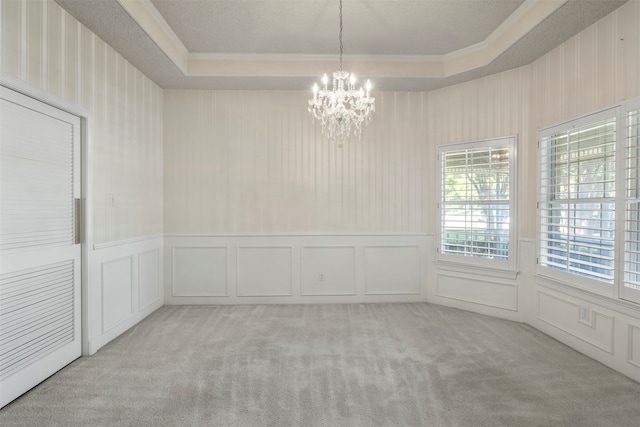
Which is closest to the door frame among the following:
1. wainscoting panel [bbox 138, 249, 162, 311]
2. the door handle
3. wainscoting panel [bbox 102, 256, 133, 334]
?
the door handle

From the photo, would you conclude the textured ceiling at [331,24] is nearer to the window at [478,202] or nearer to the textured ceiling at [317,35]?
the textured ceiling at [317,35]

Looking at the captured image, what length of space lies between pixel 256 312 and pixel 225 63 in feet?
10.3

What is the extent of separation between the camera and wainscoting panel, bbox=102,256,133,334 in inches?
139

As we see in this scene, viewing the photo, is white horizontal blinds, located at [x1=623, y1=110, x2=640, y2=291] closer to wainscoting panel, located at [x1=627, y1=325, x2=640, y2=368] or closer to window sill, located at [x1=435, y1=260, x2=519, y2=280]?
wainscoting panel, located at [x1=627, y1=325, x2=640, y2=368]

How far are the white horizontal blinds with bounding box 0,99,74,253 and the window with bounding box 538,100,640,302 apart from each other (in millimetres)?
4571

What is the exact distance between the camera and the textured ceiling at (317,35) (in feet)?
10.8

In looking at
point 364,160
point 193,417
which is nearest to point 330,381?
point 193,417

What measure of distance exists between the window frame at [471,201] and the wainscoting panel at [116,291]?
3865 millimetres

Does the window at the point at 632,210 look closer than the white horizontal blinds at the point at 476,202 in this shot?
Yes

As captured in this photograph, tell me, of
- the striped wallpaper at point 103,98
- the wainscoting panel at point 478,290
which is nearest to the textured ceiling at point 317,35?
the striped wallpaper at point 103,98

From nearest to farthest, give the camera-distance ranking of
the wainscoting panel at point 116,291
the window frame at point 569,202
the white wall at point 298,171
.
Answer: the window frame at point 569,202, the wainscoting panel at point 116,291, the white wall at point 298,171

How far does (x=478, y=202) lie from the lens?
4527 mm

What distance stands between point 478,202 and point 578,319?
1672mm

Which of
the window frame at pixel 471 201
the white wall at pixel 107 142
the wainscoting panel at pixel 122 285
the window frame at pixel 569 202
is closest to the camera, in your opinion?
the white wall at pixel 107 142
